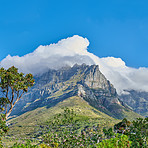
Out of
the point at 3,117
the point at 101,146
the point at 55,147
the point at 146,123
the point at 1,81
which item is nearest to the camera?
the point at 101,146

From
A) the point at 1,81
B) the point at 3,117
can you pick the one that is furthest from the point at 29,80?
the point at 3,117

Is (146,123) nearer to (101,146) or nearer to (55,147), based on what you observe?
(55,147)

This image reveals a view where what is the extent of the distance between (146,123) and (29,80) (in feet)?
252

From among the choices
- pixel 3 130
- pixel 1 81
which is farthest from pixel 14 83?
pixel 3 130

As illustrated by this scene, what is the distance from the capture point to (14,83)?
41156 mm

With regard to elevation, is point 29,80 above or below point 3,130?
above

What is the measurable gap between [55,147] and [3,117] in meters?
45.0

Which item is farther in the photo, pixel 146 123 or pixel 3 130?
pixel 146 123

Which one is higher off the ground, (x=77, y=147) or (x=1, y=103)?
(x=1, y=103)

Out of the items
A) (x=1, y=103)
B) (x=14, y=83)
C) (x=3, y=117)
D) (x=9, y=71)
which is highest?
(x=9, y=71)

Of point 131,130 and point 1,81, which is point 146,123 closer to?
point 131,130

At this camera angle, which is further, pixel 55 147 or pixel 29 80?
pixel 55 147

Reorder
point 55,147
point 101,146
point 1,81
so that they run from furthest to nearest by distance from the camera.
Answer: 1. point 55,147
2. point 1,81
3. point 101,146

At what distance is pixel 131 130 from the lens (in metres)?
93.7
